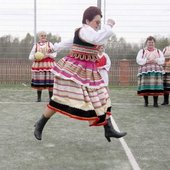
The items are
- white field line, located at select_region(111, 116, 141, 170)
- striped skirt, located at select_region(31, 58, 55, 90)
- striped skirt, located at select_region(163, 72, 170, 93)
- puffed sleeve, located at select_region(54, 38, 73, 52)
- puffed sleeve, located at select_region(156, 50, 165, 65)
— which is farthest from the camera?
striped skirt, located at select_region(31, 58, 55, 90)

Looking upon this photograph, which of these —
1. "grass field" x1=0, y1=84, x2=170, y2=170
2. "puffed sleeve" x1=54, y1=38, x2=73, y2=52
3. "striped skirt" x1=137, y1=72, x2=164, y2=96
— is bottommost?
"grass field" x1=0, y1=84, x2=170, y2=170

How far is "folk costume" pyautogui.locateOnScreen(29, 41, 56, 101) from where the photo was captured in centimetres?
809

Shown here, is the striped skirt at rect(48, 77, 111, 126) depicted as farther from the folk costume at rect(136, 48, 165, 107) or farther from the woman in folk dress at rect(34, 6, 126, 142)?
the folk costume at rect(136, 48, 165, 107)

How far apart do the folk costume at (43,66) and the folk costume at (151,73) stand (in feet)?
5.83

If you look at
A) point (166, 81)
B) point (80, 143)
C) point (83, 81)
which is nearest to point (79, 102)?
point (83, 81)

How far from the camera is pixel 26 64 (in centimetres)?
1175

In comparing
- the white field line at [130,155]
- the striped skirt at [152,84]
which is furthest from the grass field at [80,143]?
the striped skirt at [152,84]

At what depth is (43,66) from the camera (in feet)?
26.9

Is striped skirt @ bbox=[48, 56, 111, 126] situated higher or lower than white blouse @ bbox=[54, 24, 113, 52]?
lower

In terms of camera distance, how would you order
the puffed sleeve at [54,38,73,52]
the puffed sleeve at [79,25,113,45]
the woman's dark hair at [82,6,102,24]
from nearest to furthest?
the puffed sleeve at [79,25,113,45] → the woman's dark hair at [82,6,102,24] → the puffed sleeve at [54,38,73,52]

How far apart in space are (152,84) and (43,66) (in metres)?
2.20

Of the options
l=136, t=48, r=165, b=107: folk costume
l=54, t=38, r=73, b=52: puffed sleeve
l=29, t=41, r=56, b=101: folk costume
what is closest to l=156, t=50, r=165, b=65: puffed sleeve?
l=136, t=48, r=165, b=107: folk costume

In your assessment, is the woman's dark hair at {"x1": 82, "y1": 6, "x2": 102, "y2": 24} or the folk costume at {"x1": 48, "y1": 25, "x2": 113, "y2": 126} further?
the woman's dark hair at {"x1": 82, "y1": 6, "x2": 102, "y2": 24}

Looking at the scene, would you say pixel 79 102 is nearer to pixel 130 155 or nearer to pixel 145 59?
pixel 130 155
